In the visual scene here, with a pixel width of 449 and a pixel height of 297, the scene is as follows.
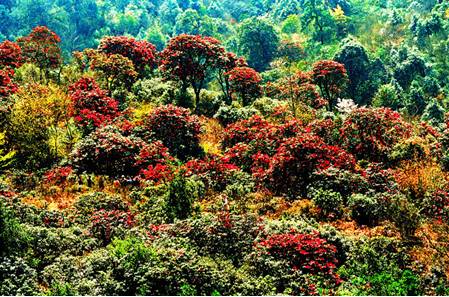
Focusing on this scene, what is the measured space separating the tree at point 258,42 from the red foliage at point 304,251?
110 feet

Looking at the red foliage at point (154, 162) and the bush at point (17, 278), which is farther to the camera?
the red foliage at point (154, 162)

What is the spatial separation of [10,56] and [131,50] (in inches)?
286

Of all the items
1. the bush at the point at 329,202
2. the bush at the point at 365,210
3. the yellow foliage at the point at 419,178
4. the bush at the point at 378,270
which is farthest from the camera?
the yellow foliage at the point at 419,178

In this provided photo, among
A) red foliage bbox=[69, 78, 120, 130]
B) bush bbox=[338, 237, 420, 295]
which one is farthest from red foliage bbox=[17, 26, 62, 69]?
bush bbox=[338, 237, 420, 295]

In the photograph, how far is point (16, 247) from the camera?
393 inches

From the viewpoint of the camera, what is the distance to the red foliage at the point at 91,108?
18.8m

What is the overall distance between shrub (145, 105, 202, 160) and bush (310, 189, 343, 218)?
704 centimetres

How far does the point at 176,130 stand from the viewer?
62.7 ft

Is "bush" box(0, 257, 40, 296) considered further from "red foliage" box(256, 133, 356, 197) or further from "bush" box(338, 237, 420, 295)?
"red foliage" box(256, 133, 356, 197)

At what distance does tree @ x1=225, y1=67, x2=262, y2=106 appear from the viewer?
82.7ft

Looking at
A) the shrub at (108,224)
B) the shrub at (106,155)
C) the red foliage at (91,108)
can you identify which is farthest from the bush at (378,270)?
the red foliage at (91,108)

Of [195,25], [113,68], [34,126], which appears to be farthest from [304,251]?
[195,25]

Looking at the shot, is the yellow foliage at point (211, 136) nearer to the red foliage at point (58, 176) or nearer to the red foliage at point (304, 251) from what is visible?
the red foliage at point (58, 176)

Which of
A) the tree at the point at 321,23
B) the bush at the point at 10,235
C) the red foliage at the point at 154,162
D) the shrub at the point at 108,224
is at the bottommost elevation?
the shrub at the point at 108,224
